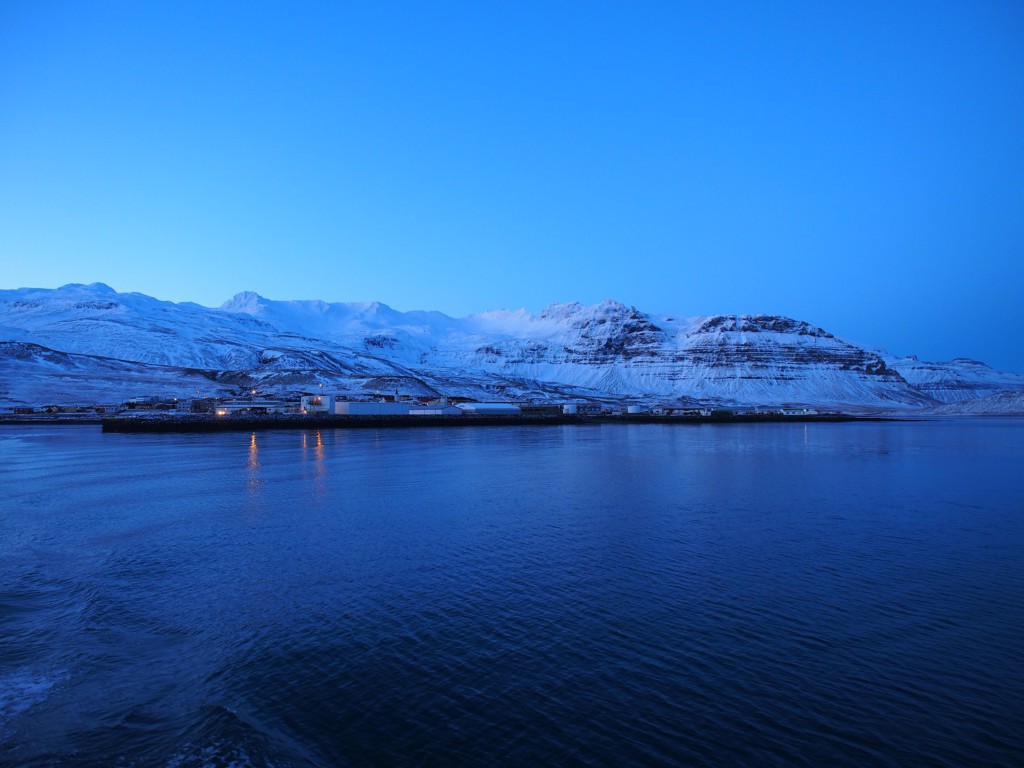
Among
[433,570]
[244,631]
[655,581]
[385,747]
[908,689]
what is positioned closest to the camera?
[385,747]

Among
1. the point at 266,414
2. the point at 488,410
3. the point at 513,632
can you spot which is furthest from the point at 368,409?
the point at 513,632

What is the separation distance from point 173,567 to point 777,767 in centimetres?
1710

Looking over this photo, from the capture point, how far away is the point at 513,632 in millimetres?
13414

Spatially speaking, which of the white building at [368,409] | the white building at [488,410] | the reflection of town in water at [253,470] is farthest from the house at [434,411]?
the reflection of town in water at [253,470]

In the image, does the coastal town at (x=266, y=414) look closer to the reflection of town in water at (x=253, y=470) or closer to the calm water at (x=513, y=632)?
the reflection of town in water at (x=253, y=470)

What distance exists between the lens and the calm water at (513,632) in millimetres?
9266

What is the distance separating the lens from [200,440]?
78250mm

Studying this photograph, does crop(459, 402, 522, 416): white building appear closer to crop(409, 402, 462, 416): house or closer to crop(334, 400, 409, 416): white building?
crop(409, 402, 462, 416): house

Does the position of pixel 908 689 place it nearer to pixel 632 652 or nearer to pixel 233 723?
pixel 632 652

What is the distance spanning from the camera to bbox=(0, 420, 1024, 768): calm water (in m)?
9.27

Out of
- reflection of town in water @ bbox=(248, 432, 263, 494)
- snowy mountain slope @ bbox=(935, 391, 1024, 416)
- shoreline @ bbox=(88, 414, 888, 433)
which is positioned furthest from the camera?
snowy mountain slope @ bbox=(935, 391, 1024, 416)

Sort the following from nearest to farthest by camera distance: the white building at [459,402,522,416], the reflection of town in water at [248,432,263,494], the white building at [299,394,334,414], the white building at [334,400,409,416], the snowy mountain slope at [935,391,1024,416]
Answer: the reflection of town in water at [248,432,263,494], the white building at [299,394,334,414], the white building at [334,400,409,416], the white building at [459,402,522,416], the snowy mountain slope at [935,391,1024,416]

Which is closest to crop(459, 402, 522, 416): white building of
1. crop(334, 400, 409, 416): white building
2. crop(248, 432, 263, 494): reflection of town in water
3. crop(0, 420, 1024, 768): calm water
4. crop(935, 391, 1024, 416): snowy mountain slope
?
crop(334, 400, 409, 416): white building

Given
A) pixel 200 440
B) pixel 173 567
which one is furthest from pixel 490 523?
pixel 200 440
